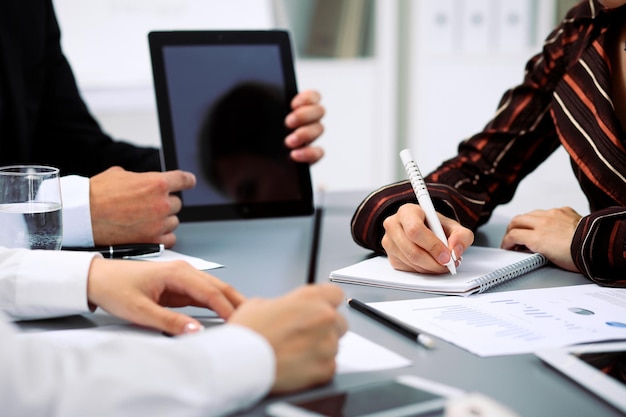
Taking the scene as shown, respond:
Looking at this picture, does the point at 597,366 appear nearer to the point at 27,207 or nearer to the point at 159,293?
the point at 159,293

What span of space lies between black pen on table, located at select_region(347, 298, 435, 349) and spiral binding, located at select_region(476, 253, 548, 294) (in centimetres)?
16

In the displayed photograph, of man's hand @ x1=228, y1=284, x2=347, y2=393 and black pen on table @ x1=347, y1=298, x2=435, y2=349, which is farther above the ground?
man's hand @ x1=228, y1=284, x2=347, y2=393

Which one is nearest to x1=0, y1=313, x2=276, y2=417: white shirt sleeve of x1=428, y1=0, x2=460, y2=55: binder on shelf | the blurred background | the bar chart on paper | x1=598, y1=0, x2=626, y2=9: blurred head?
the bar chart on paper

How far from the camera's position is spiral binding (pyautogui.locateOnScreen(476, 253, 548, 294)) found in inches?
36.3

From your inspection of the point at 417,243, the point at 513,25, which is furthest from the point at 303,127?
the point at 513,25

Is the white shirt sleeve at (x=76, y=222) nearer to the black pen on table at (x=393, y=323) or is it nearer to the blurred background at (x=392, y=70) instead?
the black pen on table at (x=393, y=323)

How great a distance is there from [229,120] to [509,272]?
55 cm

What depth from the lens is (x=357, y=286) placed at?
3.13 ft

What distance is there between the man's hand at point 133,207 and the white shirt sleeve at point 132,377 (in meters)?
0.56

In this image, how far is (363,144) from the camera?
335 centimetres

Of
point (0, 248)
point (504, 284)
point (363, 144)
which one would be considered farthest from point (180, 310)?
point (363, 144)

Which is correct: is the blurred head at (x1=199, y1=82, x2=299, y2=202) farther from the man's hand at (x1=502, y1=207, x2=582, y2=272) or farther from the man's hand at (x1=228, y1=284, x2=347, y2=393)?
the man's hand at (x1=228, y1=284, x2=347, y2=393)

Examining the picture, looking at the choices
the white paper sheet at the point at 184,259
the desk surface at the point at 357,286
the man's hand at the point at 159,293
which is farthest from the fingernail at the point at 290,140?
the man's hand at the point at 159,293

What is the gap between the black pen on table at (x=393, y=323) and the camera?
737mm
